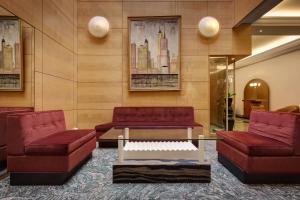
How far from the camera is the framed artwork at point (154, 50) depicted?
582cm

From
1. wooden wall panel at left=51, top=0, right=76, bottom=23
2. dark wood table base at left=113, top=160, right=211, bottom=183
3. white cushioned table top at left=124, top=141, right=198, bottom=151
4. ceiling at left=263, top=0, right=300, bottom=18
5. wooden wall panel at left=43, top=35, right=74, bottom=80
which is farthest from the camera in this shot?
ceiling at left=263, top=0, right=300, bottom=18

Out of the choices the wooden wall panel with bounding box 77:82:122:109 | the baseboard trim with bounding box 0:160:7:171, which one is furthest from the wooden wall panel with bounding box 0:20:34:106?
the wooden wall panel with bounding box 77:82:122:109

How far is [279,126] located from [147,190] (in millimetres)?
2121

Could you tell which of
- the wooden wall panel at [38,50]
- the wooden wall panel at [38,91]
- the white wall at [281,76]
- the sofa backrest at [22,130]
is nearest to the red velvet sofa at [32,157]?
the sofa backrest at [22,130]

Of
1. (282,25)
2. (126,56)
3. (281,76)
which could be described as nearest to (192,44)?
(126,56)

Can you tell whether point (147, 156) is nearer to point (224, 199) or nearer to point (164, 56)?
point (224, 199)

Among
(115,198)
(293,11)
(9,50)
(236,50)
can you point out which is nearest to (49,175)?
(115,198)

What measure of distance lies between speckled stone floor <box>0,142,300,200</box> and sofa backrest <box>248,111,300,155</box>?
0.61m

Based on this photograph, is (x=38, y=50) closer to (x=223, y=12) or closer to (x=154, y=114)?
(x=154, y=114)

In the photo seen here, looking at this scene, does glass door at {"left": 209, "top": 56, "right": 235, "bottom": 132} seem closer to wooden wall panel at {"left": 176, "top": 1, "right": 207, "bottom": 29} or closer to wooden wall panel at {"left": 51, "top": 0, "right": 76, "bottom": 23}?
wooden wall panel at {"left": 176, "top": 1, "right": 207, "bottom": 29}

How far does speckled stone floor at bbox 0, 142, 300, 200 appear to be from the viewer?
8.21ft

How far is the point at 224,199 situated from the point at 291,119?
1467mm

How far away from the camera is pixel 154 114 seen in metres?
5.55

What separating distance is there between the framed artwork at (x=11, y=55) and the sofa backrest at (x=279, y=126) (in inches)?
163
